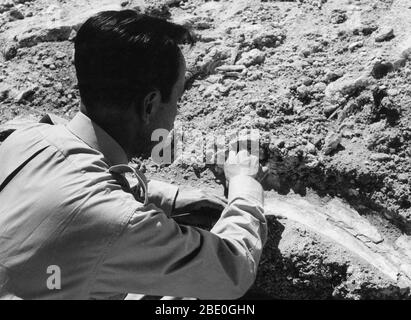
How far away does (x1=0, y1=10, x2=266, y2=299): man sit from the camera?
167cm

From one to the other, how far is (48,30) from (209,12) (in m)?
0.99

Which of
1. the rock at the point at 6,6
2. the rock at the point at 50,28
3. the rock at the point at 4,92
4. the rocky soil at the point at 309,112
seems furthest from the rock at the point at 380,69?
the rock at the point at 6,6

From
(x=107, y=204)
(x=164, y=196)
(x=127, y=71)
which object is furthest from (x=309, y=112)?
(x=107, y=204)

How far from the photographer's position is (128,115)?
1.88 m

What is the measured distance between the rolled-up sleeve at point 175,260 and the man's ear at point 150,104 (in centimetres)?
30

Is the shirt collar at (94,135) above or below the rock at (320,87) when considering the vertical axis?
above

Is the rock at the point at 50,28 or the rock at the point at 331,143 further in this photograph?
the rock at the point at 50,28

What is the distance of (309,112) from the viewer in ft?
8.91

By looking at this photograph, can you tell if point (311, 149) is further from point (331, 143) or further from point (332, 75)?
point (332, 75)

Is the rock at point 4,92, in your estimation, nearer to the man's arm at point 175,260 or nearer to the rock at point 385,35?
the man's arm at point 175,260

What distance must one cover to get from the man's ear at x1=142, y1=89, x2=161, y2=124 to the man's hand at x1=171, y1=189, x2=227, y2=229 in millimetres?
601

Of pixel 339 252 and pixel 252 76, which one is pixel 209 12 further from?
pixel 339 252

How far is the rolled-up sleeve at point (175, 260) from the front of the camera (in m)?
1.70

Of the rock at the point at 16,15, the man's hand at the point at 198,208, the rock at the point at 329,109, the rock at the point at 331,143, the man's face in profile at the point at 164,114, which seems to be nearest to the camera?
the man's face in profile at the point at 164,114
